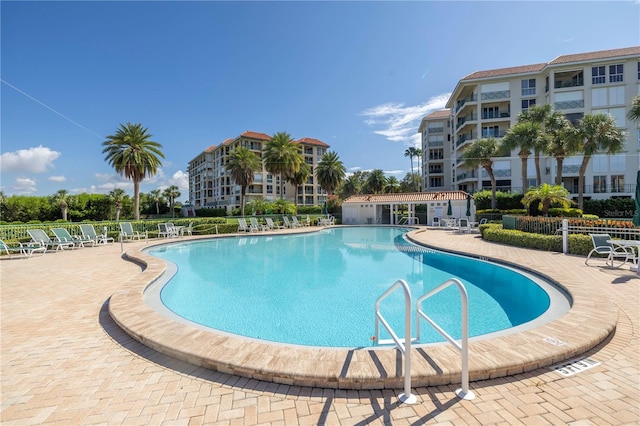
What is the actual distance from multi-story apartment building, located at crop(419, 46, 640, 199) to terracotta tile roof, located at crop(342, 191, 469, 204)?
632cm

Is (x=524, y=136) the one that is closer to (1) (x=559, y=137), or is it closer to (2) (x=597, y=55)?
(1) (x=559, y=137)

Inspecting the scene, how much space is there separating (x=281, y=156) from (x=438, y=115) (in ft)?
91.8

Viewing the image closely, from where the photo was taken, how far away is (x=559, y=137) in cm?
2194

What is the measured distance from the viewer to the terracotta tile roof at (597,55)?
92.6ft

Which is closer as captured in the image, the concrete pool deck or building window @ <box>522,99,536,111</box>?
the concrete pool deck

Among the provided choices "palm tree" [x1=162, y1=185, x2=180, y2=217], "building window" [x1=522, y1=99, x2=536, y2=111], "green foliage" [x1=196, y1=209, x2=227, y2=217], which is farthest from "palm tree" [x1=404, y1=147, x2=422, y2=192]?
"palm tree" [x1=162, y1=185, x2=180, y2=217]

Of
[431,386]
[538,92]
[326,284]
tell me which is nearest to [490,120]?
[538,92]

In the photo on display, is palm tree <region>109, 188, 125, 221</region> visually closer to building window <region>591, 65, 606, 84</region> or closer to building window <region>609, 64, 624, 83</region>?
building window <region>591, 65, 606, 84</region>

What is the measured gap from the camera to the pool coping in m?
2.71

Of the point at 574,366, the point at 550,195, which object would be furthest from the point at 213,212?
the point at 574,366

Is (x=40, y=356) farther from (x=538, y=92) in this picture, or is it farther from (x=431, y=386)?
(x=538, y=92)

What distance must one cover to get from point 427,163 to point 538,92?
1601 centimetres

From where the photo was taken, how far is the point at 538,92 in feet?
104

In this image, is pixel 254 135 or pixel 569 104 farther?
pixel 254 135
